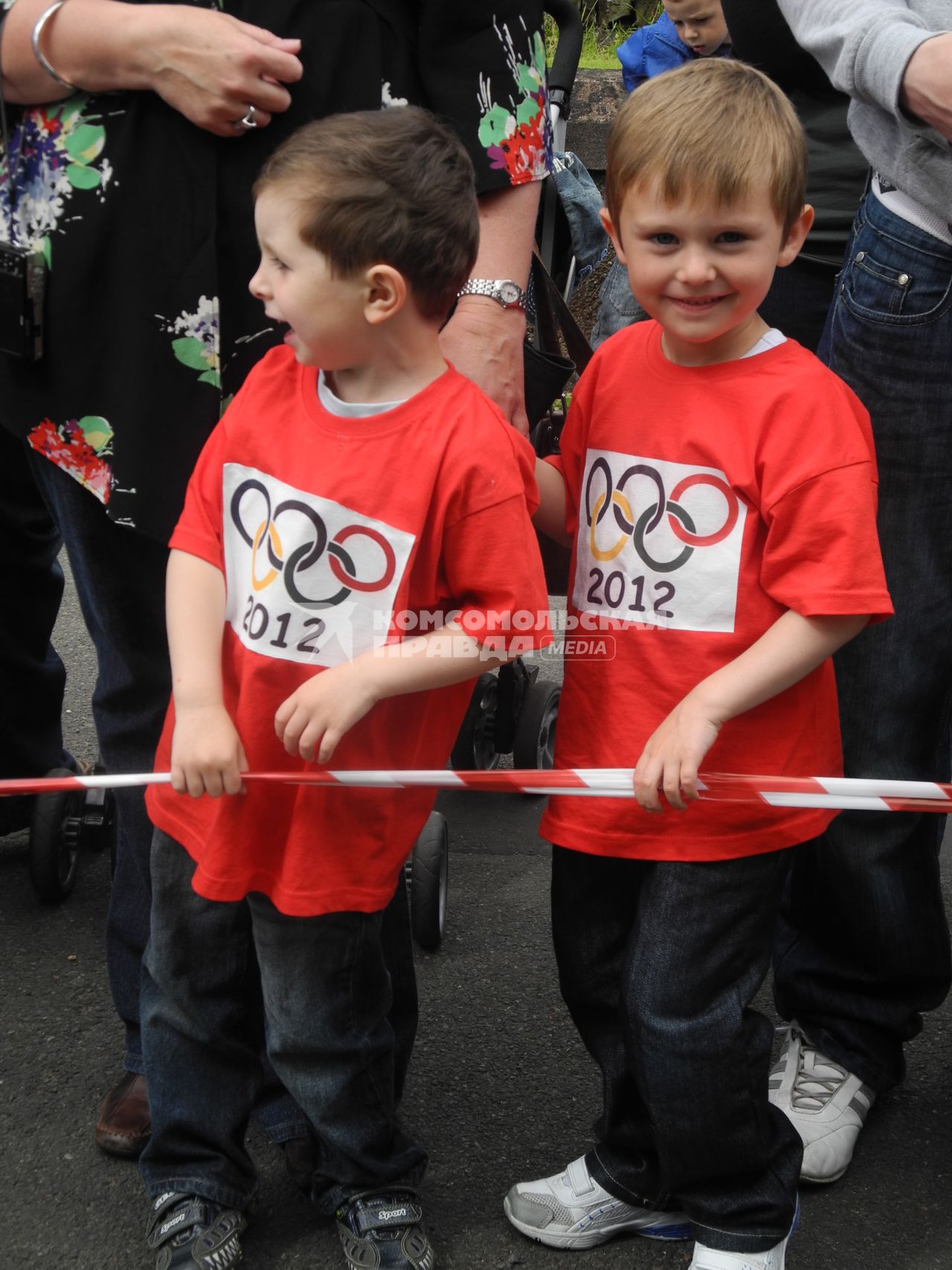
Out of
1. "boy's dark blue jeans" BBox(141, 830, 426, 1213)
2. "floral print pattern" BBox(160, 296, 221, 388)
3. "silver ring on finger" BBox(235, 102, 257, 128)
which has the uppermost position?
"silver ring on finger" BBox(235, 102, 257, 128)

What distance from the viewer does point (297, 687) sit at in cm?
175

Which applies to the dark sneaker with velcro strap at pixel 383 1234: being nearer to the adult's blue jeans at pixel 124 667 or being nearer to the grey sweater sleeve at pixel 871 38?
the adult's blue jeans at pixel 124 667

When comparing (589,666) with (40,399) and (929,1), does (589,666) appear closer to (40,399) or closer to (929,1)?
(40,399)

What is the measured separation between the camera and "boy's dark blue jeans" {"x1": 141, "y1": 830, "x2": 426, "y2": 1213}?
186 cm

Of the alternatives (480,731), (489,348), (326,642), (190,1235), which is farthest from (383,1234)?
(480,731)

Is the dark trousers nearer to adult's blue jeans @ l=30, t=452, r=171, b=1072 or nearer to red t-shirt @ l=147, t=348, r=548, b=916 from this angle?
adult's blue jeans @ l=30, t=452, r=171, b=1072

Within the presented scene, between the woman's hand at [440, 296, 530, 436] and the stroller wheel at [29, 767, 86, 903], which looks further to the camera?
the stroller wheel at [29, 767, 86, 903]

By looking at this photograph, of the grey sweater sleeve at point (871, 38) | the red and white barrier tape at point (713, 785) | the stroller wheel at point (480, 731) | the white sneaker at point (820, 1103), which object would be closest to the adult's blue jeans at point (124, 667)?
the red and white barrier tape at point (713, 785)

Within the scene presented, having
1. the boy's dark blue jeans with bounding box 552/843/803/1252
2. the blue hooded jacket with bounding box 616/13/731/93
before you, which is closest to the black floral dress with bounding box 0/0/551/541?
the boy's dark blue jeans with bounding box 552/843/803/1252

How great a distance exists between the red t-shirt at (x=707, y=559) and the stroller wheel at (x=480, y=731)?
1583 millimetres

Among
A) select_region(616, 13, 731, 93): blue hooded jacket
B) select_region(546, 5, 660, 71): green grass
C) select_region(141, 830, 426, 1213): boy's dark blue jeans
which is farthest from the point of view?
select_region(546, 5, 660, 71): green grass

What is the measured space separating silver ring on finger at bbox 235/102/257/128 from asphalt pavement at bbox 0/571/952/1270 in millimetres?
1579

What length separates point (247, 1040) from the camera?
2084 millimetres

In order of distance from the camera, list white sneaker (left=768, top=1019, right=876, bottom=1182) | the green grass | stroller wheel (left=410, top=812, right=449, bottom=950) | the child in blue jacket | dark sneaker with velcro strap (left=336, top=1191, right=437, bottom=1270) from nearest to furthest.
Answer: dark sneaker with velcro strap (left=336, top=1191, right=437, bottom=1270)
white sneaker (left=768, top=1019, right=876, bottom=1182)
stroller wheel (left=410, top=812, right=449, bottom=950)
the child in blue jacket
the green grass
